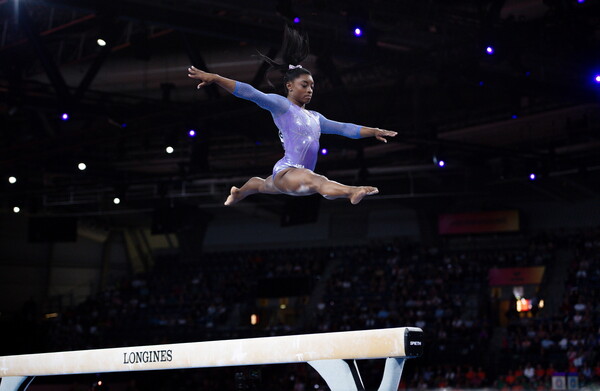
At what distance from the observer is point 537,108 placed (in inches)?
685

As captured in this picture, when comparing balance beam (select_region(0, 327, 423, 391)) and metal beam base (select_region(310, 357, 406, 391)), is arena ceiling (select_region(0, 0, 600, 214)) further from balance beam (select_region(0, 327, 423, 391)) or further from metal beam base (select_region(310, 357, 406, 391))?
metal beam base (select_region(310, 357, 406, 391))

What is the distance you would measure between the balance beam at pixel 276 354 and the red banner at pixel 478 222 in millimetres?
21460

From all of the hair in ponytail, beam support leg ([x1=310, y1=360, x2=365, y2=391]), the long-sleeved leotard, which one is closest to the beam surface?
beam support leg ([x1=310, y1=360, x2=365, y2=391])

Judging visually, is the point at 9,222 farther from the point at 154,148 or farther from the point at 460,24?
the point at 460,24

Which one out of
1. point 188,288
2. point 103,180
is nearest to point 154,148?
point 103,180

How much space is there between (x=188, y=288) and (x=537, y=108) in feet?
49.2

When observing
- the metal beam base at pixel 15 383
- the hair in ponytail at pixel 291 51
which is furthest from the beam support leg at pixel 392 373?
the metal beam base at pixel 15 383

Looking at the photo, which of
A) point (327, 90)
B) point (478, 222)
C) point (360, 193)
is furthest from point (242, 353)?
point (478, 222)

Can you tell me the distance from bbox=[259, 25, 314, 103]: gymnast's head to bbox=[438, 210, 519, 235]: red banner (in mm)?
20991

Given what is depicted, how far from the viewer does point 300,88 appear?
604 cm

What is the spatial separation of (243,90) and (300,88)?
632mm

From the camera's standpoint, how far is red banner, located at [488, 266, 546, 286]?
2477cm

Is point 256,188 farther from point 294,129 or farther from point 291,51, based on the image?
point 291,51

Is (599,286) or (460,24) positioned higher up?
(460,24)
